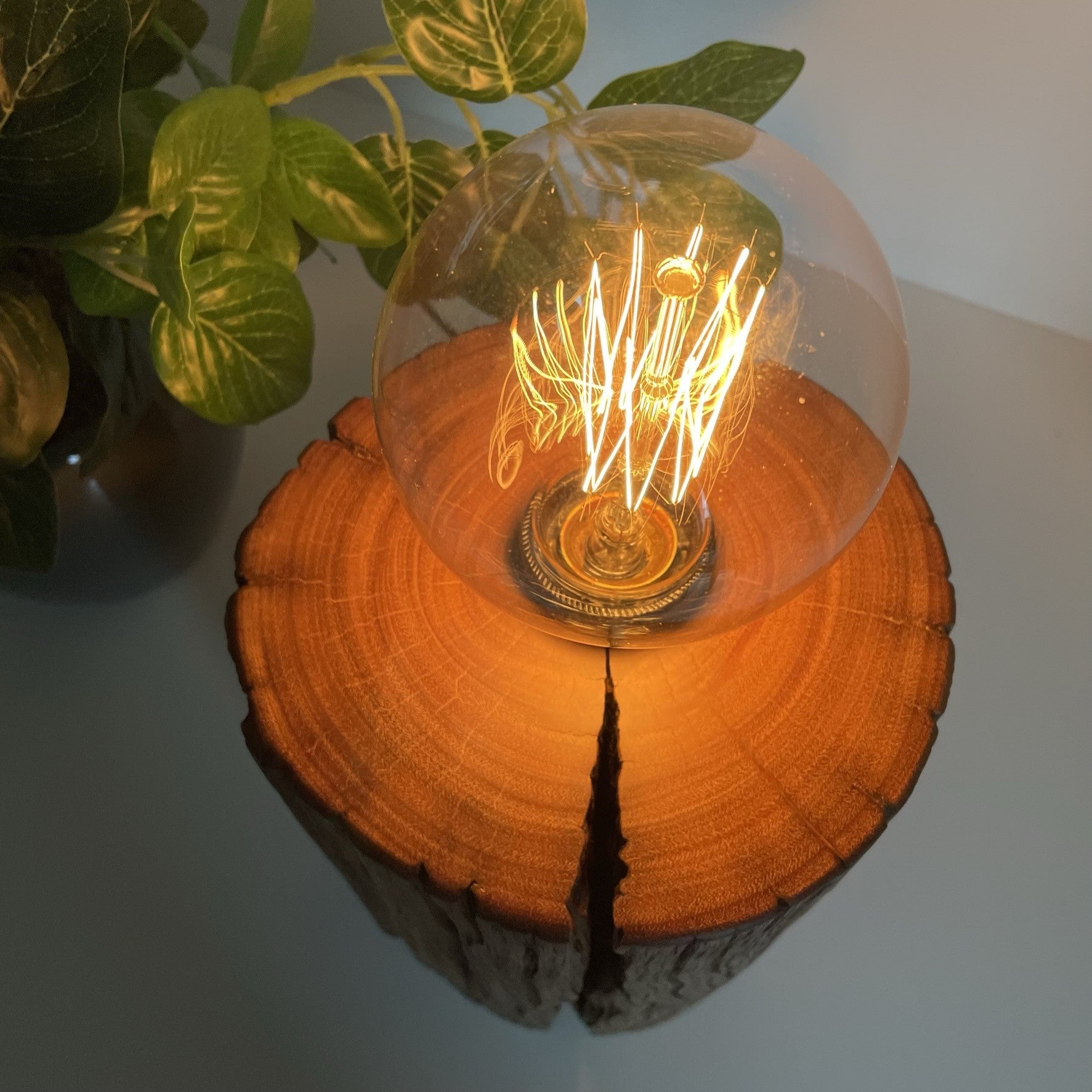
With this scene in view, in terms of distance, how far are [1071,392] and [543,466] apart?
0.74 metres

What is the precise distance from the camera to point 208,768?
0.95m

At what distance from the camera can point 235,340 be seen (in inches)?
23.3

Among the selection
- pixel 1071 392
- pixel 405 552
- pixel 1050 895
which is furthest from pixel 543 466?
pixel 1071 392

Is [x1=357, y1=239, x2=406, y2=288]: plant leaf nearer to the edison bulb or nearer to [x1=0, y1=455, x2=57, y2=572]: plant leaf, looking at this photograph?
the edison bulb

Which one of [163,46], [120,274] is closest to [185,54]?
[163,46]

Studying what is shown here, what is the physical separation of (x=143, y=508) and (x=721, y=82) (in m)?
0.56

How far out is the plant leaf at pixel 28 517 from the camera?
644 millimetres

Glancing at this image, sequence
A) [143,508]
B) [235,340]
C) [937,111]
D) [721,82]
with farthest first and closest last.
Result: [937,111] < [143,508] < [721,82] < [235,340]

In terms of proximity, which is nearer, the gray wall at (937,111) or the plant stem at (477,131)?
the plant stem at (477,131)

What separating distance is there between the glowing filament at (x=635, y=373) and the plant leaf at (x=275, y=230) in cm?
15

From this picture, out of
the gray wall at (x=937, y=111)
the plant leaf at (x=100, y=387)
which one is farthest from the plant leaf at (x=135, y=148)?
the gray wall at (x=937, y=111)

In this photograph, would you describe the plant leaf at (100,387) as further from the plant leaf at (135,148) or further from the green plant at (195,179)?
the plant leaf at (135,148)

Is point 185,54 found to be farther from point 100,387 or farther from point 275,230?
point 100,387

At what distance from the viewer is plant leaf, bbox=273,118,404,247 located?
64cm
